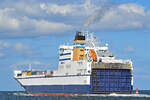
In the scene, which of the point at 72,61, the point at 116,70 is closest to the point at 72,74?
the point at 72,61

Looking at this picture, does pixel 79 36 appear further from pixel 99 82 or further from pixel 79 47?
pixel 99 82

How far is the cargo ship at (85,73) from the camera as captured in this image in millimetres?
100562

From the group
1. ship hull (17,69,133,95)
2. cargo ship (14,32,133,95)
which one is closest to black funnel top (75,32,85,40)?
cargo ship (14,32,133,95)

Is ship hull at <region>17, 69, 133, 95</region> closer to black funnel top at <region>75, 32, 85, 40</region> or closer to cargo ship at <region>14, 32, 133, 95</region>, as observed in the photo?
cargo ship at <region>14, 32, 133, 95</region>

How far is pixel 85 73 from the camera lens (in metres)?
101

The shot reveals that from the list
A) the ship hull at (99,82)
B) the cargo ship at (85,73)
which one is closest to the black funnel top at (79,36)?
the cargo ship at (85,73)

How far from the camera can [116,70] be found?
101 metres

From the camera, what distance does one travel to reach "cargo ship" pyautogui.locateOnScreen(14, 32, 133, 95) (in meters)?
101

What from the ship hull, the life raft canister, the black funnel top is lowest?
the ship hull

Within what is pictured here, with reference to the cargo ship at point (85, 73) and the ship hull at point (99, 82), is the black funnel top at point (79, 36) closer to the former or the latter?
the cargo ship at point (85, 73)

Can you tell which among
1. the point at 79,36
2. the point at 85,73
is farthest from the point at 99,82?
the point at 79,36

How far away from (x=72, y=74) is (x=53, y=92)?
8.92m

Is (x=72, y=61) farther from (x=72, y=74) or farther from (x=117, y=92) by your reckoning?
(x=117, y=92)

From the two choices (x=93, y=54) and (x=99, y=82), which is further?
(x=93, y=54)
